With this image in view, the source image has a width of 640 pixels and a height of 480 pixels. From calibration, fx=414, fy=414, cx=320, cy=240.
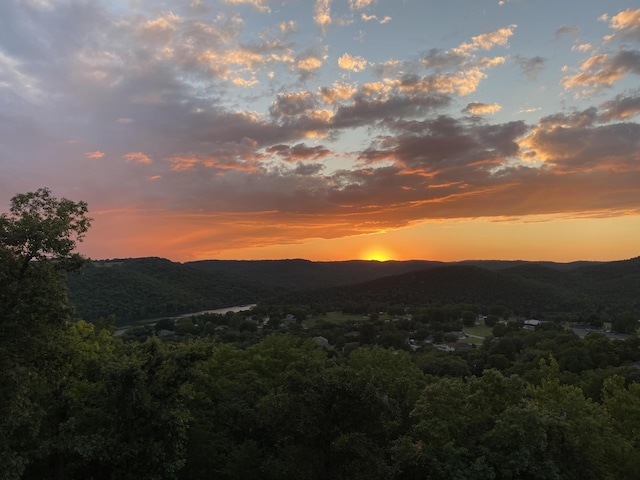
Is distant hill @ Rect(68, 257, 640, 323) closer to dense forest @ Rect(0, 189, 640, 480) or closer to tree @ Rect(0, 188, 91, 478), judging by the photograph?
dense forest @ Rect(0, 189, 640, 480)

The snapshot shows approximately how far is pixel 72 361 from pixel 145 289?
16667 centimetres

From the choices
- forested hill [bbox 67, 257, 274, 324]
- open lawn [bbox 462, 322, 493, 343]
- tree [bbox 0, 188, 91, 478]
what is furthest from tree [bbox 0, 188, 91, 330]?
forested hill [bbox 67, 257, 274, 324]

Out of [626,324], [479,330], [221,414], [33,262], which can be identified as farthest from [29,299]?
[479,330]

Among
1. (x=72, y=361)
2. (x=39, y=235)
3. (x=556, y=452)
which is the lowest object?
(x=556, y=452)

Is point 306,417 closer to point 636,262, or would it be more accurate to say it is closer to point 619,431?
point 619,431

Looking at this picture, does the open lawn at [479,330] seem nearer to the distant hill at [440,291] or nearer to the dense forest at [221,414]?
the distant hill at [440,291]

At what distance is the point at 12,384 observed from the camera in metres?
14.6

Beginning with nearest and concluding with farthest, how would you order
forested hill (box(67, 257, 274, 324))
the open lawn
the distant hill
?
1. the open lawn
2. the distant hill
3. forested hill (box(67, 257, 274, 324))

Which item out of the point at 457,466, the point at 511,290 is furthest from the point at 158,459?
the point at 511,290

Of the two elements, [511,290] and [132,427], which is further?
[511,290]

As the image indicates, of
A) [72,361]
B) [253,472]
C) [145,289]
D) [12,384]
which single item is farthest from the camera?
[145,289]

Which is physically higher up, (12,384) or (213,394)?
(12,384)

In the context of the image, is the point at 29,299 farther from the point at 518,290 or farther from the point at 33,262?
the point at 518,290

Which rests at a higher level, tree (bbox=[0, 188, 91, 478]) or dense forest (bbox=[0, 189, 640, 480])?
tree (bbox=[0, 188, 91, 478])
